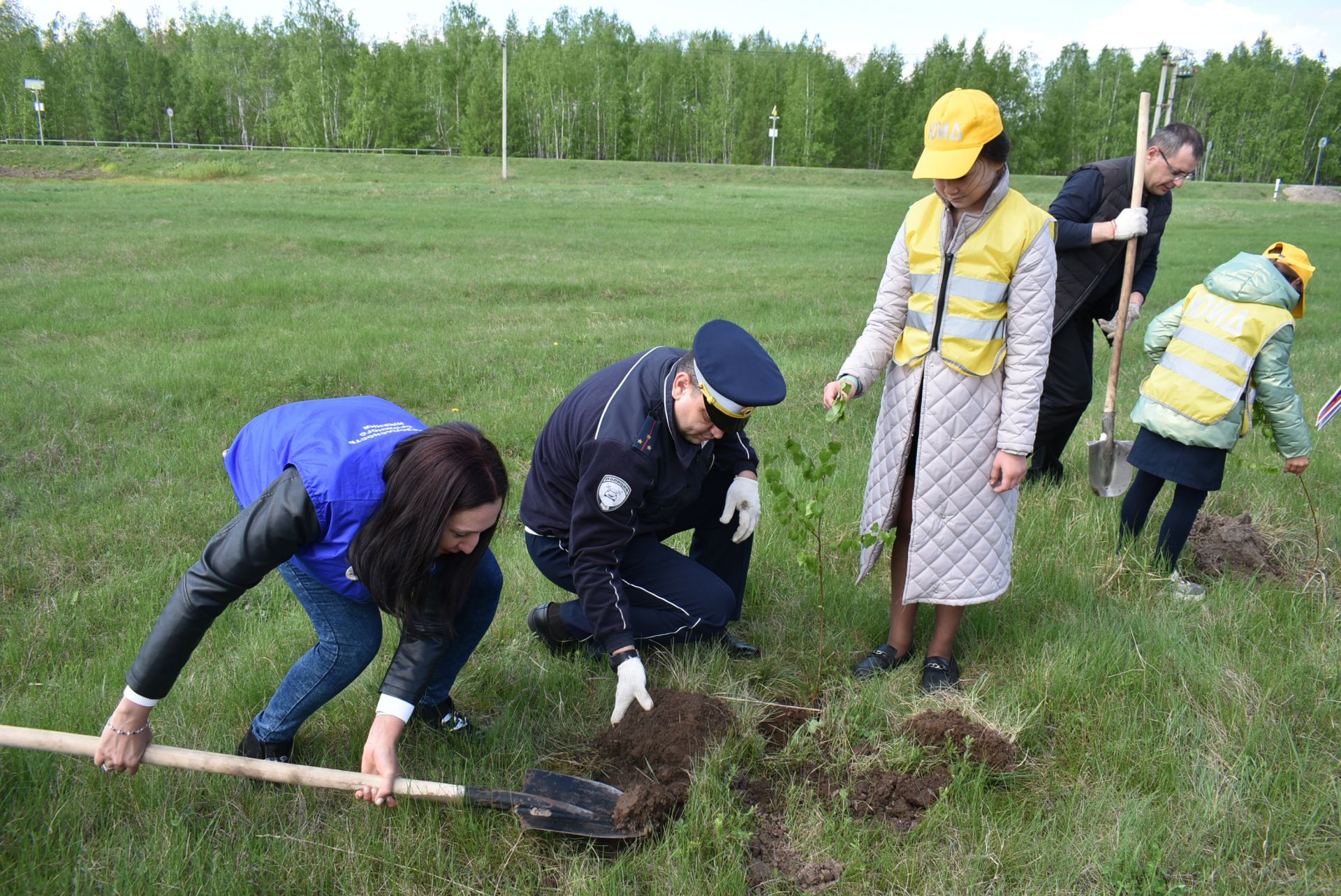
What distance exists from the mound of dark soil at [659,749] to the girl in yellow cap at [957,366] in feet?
2.49

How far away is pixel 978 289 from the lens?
290 centimetres

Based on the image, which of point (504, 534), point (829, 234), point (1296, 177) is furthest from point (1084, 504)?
point (1296, 177)

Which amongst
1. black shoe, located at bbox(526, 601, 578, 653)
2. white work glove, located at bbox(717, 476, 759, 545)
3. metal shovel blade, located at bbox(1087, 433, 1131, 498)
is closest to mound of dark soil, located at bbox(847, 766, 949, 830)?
white work glove, located at bbox(717, 476, 759, 545)

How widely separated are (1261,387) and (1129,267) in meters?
0.83

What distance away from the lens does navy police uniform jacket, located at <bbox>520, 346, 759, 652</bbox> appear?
2.84 m

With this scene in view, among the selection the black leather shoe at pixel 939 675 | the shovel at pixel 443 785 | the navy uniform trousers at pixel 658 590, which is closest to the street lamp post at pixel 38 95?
the navy uniform trousers at pixel 658 590

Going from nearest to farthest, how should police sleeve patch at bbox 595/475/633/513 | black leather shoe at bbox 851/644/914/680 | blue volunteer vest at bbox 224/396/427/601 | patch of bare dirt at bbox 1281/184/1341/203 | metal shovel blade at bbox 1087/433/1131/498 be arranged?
blue volunteer vest at bbox 224/396/427/601, police sleeve patch at bbox 595/475/633/513, black leather shoe at bbox 851/644/914/680, metal shovel blade at bbox 1087/433/1131/498, patch of bare dirt at bbox 1281/184/1341/203

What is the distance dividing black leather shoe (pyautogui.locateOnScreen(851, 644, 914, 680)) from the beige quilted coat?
0.27 meters

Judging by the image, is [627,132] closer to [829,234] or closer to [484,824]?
[829,234]

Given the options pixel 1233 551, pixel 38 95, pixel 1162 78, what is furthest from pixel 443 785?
pixel 38 95

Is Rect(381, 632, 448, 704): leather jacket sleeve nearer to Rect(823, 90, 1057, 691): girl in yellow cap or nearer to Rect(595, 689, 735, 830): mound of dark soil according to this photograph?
Rect(595, 689, 735, 830): mound of dark soil

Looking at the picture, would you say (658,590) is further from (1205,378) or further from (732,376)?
(1205,378)

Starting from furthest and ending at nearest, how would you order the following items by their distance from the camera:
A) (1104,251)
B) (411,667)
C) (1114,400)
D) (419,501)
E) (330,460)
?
1. (1104,251)
2. (1114,400)
3. (411,667)
4. (330,460)
5. (419,501)

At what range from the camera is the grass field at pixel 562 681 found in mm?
2430
